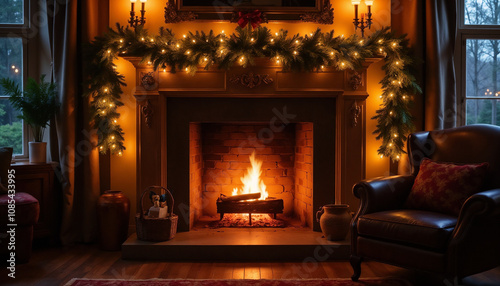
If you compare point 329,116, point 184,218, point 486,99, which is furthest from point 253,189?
point 486,99

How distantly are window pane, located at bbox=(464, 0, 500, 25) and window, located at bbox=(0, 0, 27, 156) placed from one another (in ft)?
13.4

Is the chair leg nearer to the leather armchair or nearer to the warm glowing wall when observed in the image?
the leather armchair

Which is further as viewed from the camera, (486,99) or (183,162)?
(486,99)

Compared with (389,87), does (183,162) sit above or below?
below

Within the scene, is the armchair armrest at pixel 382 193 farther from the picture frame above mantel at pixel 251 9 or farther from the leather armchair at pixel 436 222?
the picture frame above mantel at pixel 251 9

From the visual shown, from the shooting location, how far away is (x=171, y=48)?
3.32 meters

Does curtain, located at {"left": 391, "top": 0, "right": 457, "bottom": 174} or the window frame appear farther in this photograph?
Answer: the window frame

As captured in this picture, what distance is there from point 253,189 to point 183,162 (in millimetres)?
831

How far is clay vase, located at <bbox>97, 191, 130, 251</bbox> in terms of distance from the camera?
339 centimetres

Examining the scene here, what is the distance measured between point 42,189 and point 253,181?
188 cm

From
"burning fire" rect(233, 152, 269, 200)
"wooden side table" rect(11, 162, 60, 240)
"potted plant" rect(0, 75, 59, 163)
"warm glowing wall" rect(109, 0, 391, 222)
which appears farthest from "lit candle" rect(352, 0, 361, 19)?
"wooden side table" rect(11, 162, 60, 240)

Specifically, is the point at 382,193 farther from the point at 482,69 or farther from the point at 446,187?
the point at 482,69

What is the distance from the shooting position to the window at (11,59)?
12.4 feet

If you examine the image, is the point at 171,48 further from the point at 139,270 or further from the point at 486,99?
the point at 486,99
